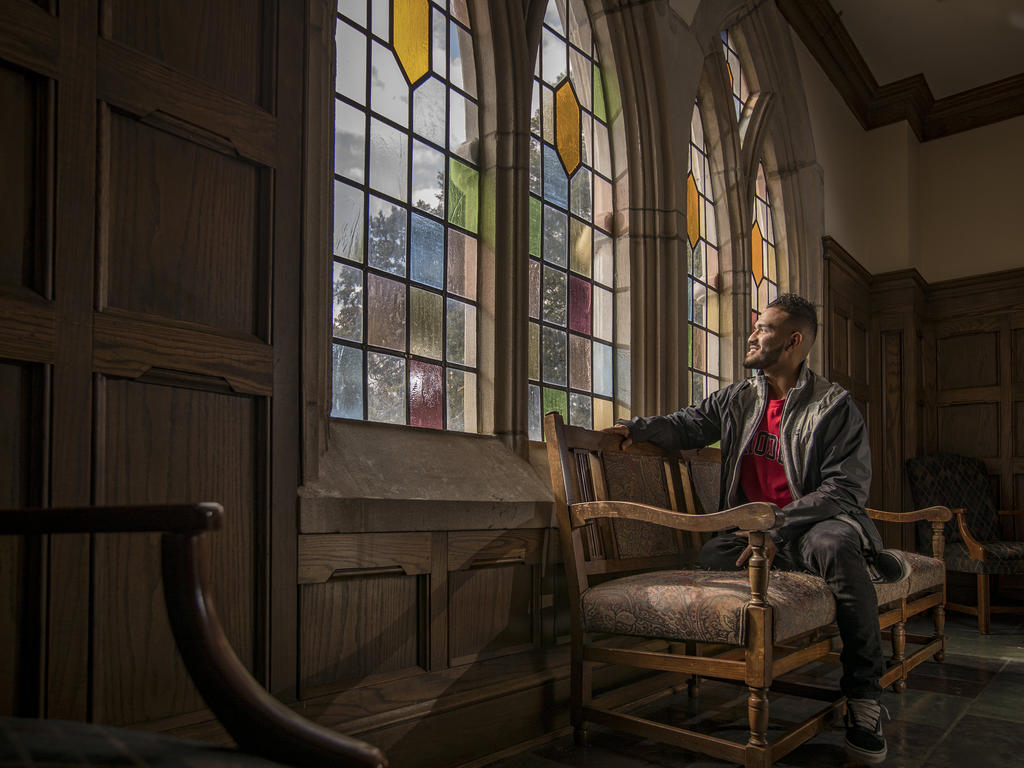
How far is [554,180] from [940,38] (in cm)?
428

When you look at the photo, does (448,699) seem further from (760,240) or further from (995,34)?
(995,34)

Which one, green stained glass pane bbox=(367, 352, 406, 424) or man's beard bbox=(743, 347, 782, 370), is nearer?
green stained glass pane bbox=(367, 352, 406, 424)

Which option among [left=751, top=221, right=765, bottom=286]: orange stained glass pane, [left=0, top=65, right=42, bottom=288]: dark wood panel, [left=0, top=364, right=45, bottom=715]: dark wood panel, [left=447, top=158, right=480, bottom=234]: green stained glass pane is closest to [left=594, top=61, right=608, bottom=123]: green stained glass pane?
[left=447, top=158, right=480, bottom=234]: green stained glass pane

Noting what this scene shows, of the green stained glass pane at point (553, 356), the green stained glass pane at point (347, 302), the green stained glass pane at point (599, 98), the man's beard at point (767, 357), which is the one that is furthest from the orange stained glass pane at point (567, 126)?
the green stained glass pane at point (347, 302)

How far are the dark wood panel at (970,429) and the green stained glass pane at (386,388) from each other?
540 cm

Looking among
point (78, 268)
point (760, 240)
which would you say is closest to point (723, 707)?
point (78, 268)

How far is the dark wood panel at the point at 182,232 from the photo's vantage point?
1.54m

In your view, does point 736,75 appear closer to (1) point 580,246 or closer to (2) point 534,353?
(1) point 580,246

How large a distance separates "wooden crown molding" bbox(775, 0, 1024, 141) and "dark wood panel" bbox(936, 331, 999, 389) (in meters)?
1.76

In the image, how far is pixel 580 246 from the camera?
355cm

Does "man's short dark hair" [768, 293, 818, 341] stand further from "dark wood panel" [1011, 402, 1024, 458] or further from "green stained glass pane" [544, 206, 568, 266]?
"dark wood panel" [1011, 402, 1024, 458]

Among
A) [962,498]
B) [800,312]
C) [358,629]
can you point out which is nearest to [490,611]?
[358,629]

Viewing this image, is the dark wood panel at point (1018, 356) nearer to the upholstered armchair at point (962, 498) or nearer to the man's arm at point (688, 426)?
the upholstered armchair at point (962, 498)

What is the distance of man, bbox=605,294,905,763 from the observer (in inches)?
89.6
